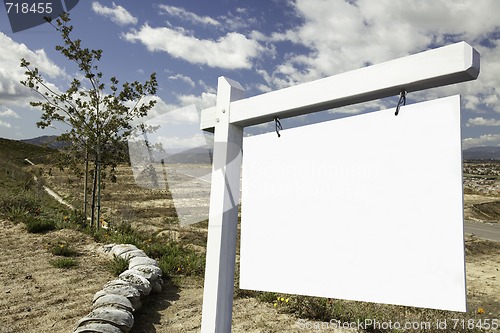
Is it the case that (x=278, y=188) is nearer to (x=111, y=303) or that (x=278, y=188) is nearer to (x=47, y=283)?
(x=111, y=303)

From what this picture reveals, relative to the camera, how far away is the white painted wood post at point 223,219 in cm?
165

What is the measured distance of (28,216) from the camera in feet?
24.1

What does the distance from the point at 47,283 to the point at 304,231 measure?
4143mm

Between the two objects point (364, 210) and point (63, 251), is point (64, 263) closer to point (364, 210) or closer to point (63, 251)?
point (63, 251)

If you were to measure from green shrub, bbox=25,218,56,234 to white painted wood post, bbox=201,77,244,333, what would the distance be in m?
6.09

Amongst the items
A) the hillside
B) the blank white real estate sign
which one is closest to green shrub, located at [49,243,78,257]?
the blank white real estate sign

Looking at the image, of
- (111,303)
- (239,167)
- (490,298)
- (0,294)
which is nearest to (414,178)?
(239,167)

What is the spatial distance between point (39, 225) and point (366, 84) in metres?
6.91

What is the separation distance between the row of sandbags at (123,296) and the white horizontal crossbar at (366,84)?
2206 mm

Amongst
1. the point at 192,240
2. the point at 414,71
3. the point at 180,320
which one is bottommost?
the point at 180,320

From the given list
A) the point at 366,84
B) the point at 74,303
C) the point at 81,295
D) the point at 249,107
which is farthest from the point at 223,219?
the point at 81,295

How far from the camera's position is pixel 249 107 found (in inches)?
63.2

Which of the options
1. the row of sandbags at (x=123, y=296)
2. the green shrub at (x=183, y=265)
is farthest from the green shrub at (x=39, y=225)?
the green shrub at (x=183, y=265)

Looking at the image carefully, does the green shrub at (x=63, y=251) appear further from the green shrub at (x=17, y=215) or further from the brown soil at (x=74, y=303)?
the green shrub at (x=17, y=215)
